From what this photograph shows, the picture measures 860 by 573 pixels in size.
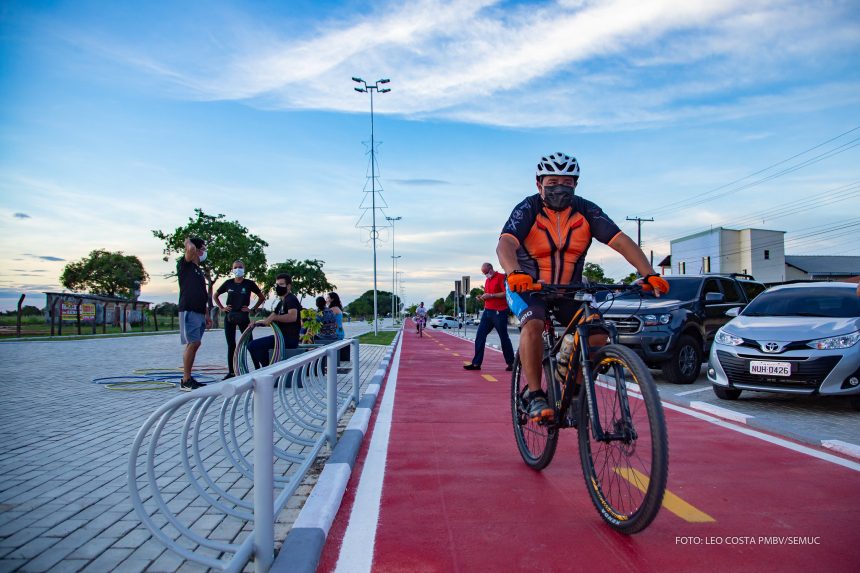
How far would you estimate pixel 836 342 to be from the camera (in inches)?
266

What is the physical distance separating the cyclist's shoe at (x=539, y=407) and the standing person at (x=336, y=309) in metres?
7.88

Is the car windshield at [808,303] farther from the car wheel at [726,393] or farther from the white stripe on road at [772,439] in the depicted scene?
the white stripe on road at [772,439]

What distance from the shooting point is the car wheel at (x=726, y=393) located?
7.75 m

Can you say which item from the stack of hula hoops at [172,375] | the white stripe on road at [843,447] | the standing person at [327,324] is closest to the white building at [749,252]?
the standing person at [327,324]

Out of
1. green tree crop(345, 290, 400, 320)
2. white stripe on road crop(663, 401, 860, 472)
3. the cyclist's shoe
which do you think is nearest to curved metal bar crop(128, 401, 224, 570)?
the cyclist's shoe

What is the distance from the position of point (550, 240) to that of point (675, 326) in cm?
608

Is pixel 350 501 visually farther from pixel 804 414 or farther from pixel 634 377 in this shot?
pixel 804 414

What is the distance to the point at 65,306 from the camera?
95.1 ft

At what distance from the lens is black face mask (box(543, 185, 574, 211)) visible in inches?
169

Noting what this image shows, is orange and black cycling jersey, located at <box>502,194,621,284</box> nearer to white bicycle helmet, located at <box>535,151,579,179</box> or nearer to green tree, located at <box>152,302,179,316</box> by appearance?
white bicycle helmet, located at <box>535,151,579,179</box>

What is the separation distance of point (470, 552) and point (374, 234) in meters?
37.9

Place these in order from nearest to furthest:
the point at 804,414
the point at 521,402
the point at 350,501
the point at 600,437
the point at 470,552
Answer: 1. the point at 470,552
2. the point at 600,437
3. the point at 350,501
4. the point at 521,402
5. the point at 804,414

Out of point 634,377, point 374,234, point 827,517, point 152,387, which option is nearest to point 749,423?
point 827,517

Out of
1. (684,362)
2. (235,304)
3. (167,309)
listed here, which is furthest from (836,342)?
(167,309)
